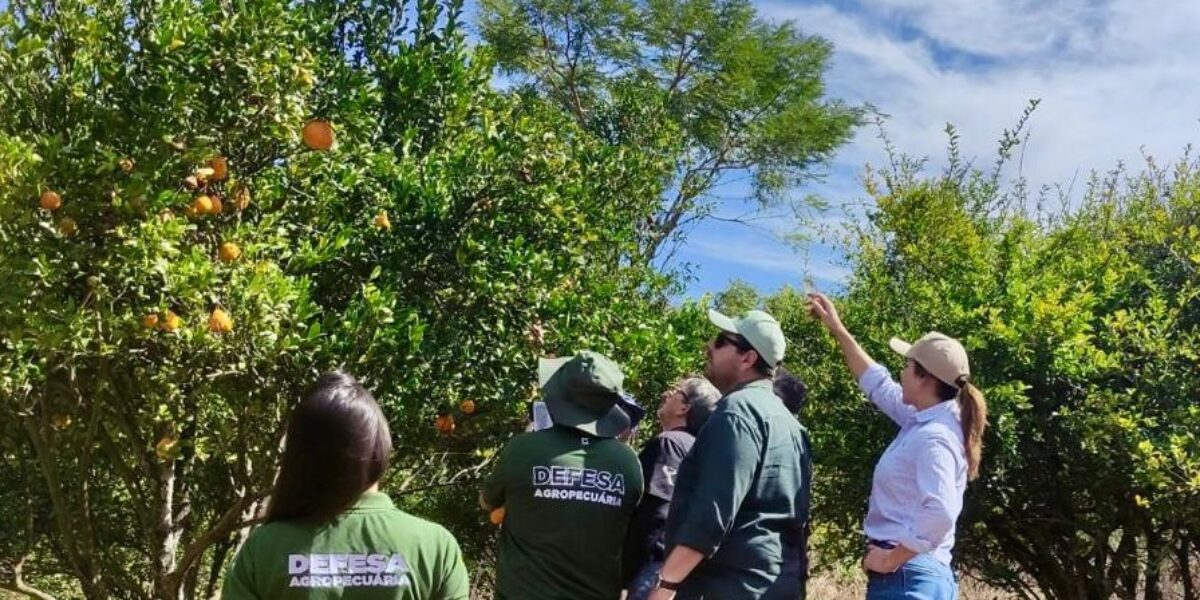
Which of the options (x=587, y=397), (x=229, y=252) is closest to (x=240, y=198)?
(x=229, y=252)

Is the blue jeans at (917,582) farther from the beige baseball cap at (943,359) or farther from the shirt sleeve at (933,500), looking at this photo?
the beige baseball cap at (943,359)

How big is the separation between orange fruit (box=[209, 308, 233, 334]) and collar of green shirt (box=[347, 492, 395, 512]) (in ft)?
6.38

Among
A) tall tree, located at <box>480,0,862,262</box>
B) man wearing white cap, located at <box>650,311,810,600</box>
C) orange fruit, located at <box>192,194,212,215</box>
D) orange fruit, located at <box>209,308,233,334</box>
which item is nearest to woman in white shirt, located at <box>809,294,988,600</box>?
man wearing white cap, located at <box>650,311,810,600</box>

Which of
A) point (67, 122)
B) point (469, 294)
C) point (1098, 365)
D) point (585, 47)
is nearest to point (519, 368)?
point (469, 294)

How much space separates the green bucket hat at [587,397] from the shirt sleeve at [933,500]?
3.08 ft

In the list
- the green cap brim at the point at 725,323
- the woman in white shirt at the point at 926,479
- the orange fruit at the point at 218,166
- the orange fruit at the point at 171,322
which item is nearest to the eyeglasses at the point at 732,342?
the green cap brim at the point at 725,323

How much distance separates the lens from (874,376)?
4.22 metres

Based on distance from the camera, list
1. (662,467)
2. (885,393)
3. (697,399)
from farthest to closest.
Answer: (885,393), (697,399), (662,467)

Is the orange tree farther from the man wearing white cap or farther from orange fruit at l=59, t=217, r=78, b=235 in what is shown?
the man wearing white cap

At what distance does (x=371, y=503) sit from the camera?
2059mm

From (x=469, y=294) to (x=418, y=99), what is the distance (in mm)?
951

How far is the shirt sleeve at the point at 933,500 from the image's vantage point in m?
3.30

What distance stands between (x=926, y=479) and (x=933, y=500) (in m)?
0.07

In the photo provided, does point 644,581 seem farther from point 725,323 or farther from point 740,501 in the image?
point 725,323
